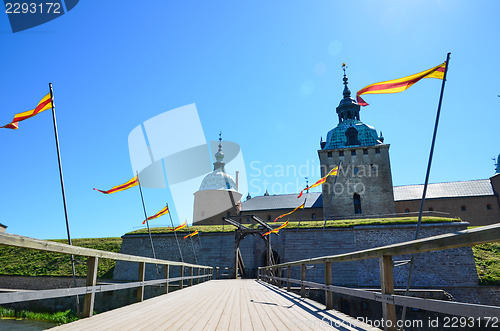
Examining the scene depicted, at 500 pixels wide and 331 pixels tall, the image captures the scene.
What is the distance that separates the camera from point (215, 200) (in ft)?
129

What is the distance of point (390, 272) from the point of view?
9.66 feet

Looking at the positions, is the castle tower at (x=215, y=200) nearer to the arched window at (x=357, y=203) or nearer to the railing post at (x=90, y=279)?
the arched window at (x=357, y=203)

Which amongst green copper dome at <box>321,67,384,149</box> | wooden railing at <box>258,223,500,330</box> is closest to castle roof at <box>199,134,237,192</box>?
green copper dome at <box>321,67,384,149</box>

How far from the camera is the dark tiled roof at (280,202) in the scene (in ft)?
130

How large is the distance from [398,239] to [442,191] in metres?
20.3

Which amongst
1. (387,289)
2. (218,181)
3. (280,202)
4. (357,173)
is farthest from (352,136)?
(387,289)

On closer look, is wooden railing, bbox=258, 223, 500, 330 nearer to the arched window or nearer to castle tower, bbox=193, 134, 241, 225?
the arched window

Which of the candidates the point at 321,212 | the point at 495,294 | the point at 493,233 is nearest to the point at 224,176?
the point at 321,212

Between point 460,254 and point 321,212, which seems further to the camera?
point 321,212

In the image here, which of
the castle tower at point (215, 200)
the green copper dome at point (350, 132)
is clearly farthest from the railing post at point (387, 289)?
the castle tower at point (215, 200)

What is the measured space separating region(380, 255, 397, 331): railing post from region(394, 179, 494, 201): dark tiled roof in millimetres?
38509

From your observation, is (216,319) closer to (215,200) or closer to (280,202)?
(215,200)

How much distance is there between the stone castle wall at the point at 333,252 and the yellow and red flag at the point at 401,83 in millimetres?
14980

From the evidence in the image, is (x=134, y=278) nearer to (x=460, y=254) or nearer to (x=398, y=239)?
(x=398, y=239)
